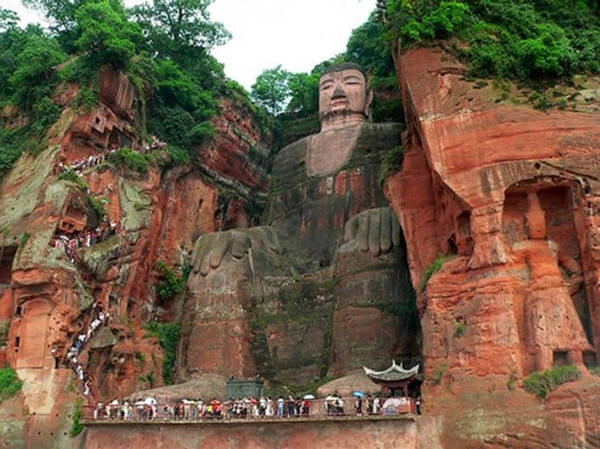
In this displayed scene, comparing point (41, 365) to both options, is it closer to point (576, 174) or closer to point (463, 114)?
point (463, 114)

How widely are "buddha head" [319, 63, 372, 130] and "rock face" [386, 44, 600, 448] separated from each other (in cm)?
1415

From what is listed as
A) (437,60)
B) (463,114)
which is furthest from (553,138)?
(437,60)

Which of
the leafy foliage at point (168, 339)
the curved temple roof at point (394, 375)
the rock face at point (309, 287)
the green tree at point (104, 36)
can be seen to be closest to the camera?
the curved temple roof at point (394, 375)

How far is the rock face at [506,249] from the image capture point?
62.3 ft

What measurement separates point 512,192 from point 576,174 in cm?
181

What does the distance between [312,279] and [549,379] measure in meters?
12.1

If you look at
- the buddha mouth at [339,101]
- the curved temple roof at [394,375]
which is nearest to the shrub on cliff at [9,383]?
the curved temple roof at [394,375]

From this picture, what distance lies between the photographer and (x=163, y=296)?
30844 mm

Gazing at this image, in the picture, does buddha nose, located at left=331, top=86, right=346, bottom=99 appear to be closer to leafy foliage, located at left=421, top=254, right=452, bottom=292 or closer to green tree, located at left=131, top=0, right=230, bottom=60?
green tree, located at left=131, top=0, right=230, bottom=60

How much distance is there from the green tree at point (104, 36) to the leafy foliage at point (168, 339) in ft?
36.5

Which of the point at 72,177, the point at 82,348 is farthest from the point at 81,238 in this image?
the point at 82,348

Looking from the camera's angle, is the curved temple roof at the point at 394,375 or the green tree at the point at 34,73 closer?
the curved temple roof at the point at 394,375

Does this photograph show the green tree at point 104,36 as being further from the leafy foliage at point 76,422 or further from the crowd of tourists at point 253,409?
the crowd of tourists at point 253,409

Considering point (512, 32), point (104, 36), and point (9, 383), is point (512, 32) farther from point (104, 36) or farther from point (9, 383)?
point (9, 383)
